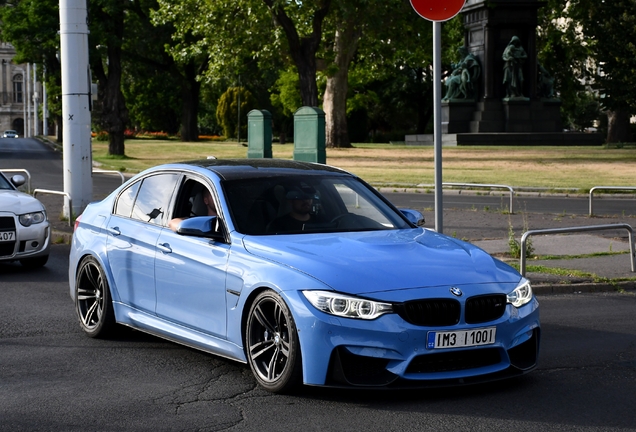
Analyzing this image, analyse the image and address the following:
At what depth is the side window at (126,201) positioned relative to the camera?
28.5ft

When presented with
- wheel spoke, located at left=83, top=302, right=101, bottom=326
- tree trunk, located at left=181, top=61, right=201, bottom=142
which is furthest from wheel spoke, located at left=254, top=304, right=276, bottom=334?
tree trunk, located at left=181, top=61, right=201, bottom=142

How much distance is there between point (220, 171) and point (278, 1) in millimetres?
35667

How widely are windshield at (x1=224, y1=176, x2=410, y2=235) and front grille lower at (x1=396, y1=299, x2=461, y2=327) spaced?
1.35 meters

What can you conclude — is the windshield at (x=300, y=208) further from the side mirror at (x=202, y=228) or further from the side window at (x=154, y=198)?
the side window at (x=154, y=198)

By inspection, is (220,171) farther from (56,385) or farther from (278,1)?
(278,1)

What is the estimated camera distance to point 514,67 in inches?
1965

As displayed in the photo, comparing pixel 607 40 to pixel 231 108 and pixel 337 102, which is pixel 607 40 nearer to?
pixel 337 102

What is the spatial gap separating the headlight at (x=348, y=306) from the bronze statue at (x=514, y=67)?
44.6 metres

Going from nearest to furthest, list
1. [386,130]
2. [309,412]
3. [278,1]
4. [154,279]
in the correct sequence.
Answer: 1. [309,412]
2. [154,279]
3. [278,1]
4. [386,130]

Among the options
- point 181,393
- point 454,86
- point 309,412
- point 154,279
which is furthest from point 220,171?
point 454,86

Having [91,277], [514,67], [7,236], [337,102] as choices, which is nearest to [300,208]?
A: [91,277]

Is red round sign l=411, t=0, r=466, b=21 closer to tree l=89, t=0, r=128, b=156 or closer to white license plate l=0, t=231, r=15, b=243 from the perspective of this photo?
white license plate l=0, t=231, r=15, b=243

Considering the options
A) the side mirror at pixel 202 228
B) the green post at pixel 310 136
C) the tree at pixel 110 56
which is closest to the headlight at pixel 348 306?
the side mirror at pixel 202 228

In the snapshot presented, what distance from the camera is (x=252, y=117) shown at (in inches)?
1391
